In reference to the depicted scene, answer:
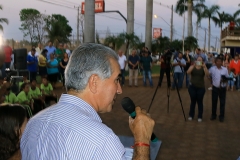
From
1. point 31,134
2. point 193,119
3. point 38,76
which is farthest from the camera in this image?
point 38,76

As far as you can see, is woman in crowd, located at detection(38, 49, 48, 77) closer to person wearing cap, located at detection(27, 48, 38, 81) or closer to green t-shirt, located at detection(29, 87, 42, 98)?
person wearing cap, located at detection(27, 48, 38, 81)

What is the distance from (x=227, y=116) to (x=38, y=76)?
7644 mm

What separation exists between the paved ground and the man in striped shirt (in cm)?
418

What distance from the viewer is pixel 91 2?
12.0m

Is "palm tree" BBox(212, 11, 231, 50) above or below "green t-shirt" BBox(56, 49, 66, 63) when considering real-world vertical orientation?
above

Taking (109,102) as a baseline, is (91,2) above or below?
above

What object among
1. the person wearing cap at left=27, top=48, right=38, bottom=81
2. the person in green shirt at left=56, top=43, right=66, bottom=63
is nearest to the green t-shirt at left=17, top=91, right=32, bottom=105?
the person wearing cap at left=27, top=48, right=38, bottom=81

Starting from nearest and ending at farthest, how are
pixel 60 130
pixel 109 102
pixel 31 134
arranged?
1. pixel 60 130
2. pixel 31 134
3. pixel 109 102

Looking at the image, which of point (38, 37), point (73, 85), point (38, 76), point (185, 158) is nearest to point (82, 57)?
point (73, 85)

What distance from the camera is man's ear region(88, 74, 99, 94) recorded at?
1.65 metres

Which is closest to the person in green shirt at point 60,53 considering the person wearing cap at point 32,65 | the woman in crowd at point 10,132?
the person wearing cap at point 32,65

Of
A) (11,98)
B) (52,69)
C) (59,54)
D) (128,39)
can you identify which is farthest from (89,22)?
(128,39)

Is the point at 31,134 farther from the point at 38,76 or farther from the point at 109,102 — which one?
the point at 38,76

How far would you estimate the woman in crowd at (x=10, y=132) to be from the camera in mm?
2436
